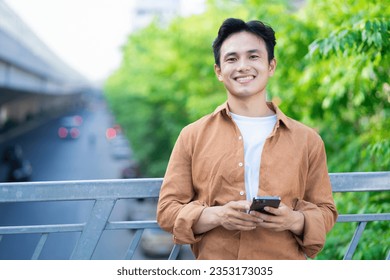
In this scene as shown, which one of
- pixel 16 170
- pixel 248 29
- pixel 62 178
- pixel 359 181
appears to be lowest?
pixel 62 178

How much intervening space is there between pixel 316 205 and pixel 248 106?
526 millimetres

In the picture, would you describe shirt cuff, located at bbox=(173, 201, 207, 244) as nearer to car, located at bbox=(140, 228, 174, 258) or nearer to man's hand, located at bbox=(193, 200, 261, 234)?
man's hand, located at bbox=(193, 200, 261, 234)

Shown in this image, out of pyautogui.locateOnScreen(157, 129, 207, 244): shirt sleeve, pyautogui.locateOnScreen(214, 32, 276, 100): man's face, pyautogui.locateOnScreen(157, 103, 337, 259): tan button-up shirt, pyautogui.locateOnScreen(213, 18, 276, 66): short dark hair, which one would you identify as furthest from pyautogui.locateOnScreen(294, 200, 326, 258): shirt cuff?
pyautogui.locateOnScreen(213, 18, 276, 66): short dark hair

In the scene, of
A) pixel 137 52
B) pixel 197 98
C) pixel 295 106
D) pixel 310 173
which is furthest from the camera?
pixel 137 52

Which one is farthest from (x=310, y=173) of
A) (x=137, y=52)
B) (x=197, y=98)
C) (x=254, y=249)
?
(x=137, y=52)

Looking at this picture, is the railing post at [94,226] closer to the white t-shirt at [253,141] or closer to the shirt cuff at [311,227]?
the white t-shirt at [253,141]

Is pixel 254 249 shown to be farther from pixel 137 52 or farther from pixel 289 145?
pixel 137 52

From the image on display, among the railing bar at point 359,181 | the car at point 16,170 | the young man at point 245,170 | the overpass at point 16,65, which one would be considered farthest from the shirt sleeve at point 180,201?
the car at point 16,170

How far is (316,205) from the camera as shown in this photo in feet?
7.62

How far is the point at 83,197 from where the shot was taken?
2611mm

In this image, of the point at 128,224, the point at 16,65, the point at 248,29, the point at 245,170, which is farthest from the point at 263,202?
the point at 16,65

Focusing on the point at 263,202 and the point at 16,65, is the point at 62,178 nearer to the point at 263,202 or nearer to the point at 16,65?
the point at 16,65

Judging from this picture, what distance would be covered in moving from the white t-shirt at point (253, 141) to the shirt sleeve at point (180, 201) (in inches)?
8.8
